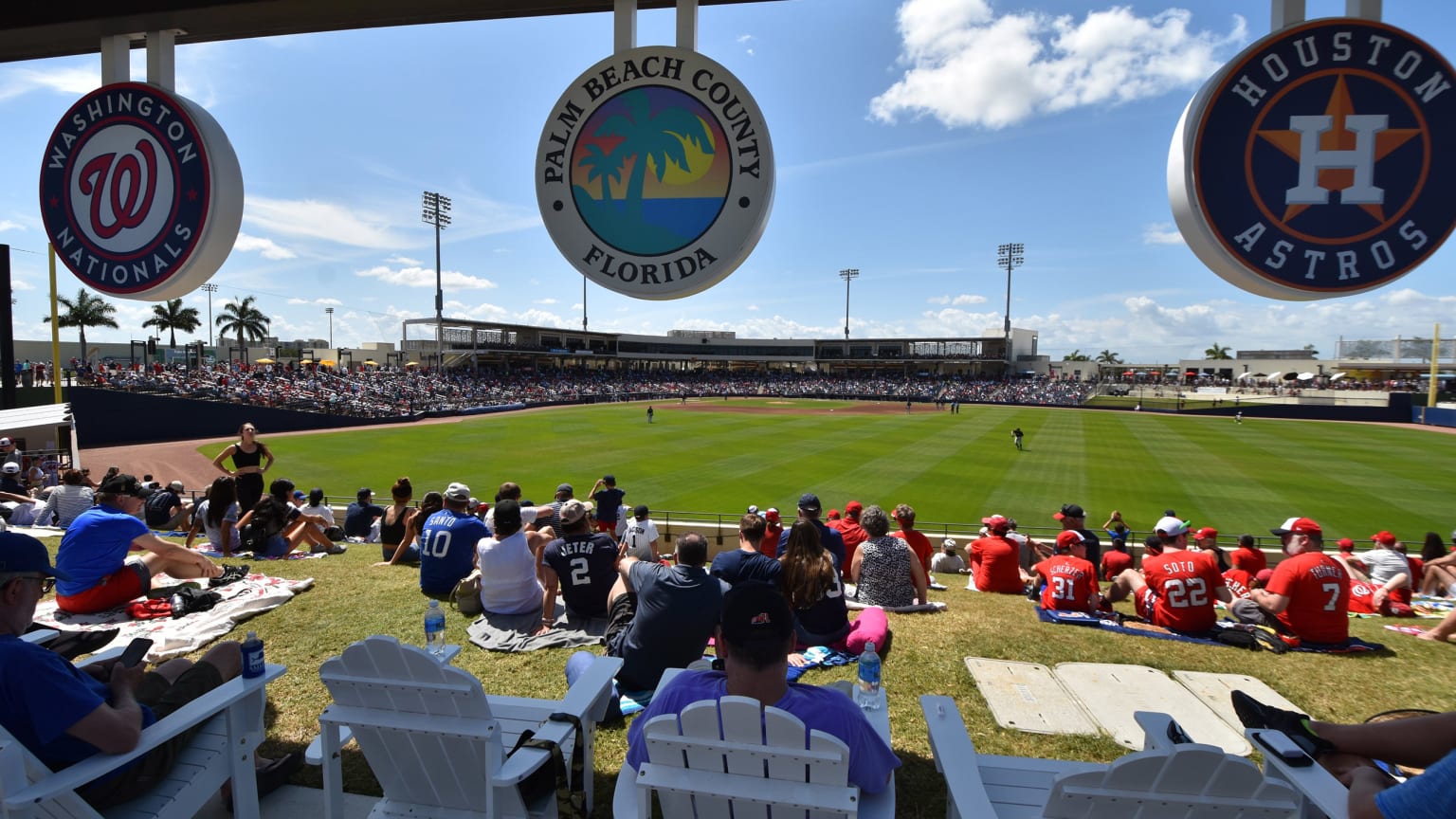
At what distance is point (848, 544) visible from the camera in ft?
26.6

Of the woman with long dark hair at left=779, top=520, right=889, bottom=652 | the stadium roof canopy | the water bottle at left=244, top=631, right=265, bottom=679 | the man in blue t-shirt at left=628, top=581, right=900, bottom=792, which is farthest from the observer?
the woman with long dark hair at left=779, top=520, right=889, bottom=652

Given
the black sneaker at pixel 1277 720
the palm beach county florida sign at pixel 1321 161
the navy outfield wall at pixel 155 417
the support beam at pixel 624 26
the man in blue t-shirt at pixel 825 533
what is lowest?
the navy outfield wall at pixel 155 417

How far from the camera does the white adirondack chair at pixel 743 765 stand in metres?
1.90

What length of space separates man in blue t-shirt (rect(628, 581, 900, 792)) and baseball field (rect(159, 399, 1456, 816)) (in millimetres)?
965

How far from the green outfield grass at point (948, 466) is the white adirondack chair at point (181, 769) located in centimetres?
1524

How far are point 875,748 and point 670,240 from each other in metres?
2.23

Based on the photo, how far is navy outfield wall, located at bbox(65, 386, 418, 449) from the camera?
2847 centimetres

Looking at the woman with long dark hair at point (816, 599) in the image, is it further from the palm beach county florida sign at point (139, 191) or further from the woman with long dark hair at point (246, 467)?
the woman with long dark hair at point (246, 467)

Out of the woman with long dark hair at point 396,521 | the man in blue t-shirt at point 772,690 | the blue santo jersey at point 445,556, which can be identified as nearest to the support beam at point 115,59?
the blue santo jersey at point 445,556

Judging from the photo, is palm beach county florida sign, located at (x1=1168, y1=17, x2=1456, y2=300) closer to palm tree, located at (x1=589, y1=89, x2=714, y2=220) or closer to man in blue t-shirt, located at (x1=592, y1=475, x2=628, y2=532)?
palm tree, located at (x1=589, y1=89, x2=714, y2=220)

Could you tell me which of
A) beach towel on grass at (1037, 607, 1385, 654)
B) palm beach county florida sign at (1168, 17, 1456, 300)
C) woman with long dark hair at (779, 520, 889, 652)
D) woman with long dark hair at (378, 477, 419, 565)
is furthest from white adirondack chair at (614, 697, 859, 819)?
woman with long dark hair at (378, 477, 419, 565)

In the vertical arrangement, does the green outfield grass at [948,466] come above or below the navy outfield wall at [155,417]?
below

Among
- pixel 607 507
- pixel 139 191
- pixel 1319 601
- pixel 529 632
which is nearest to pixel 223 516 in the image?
pixel 607 507

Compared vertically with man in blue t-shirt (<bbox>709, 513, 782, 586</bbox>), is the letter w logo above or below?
above
